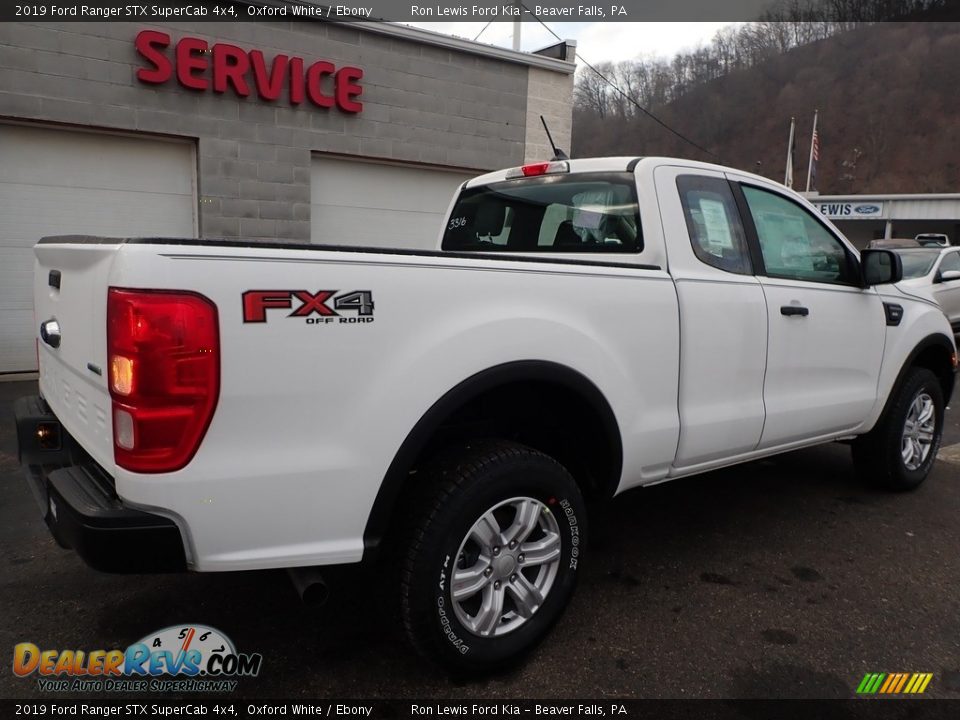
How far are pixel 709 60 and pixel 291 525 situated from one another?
212 ft

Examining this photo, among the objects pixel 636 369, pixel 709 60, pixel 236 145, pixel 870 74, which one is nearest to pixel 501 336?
pixel 636 369

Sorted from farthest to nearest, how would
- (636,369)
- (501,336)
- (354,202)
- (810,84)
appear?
(810,84), (354,202), (636,369), (501,336)

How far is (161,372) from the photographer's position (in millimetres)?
1815

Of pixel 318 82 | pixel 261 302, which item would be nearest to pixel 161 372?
pixel 261 302

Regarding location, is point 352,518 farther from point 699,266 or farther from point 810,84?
point 810,84

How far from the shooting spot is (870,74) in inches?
2879

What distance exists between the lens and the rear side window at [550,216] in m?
3.21

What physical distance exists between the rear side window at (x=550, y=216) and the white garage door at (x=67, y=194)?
539 centimetres

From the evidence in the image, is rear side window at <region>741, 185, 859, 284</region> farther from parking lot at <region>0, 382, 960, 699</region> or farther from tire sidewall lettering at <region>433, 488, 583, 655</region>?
tire sidewall lettering at <region>433, 488, 583, 655</region>

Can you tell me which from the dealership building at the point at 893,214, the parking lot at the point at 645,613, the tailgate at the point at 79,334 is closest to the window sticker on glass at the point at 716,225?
the parking lot at the point at 645,613

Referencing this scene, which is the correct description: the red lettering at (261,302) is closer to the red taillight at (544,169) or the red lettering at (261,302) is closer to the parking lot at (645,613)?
the parking lot at (645,613)

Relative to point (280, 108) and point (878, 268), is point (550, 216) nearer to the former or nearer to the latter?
point (878, 268)

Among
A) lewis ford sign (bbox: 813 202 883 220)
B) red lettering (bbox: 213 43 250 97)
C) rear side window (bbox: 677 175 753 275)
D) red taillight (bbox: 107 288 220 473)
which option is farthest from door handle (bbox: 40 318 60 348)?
lewis ford sign (bbox: 813 202 883 220)

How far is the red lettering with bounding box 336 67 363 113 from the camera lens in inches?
353
